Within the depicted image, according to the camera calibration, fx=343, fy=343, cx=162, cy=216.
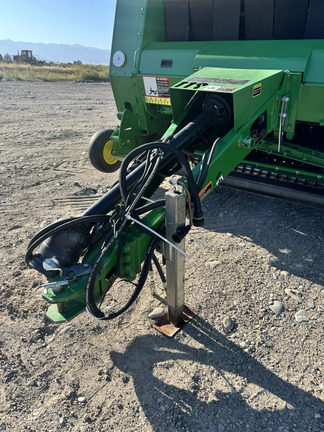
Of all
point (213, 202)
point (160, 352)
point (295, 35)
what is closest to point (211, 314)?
point (160, 352)

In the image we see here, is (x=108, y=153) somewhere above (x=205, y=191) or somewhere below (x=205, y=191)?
below

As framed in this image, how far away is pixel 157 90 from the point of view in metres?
3.67

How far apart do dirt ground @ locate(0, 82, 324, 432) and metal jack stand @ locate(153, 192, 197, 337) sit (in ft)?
0.25

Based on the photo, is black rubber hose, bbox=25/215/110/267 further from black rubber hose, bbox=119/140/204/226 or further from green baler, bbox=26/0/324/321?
black rubber hose, bbox=119/140/204/226

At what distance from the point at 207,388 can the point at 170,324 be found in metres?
0.56

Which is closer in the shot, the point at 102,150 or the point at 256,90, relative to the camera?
the point at 256,90

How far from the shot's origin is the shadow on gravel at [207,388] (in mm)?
1941

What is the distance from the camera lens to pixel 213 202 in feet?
13.9

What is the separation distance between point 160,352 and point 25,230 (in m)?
2.17

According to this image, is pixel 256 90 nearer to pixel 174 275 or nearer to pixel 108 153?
pixel 174 275

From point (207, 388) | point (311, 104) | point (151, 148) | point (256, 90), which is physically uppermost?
point (256, 90)

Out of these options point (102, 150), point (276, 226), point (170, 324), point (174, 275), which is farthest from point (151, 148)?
point (102, 150)

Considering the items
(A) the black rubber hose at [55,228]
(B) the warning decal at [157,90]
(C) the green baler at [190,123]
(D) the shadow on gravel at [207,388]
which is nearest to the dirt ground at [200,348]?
(D) the shadow on gravel at [207,388]

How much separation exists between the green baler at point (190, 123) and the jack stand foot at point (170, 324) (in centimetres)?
37
